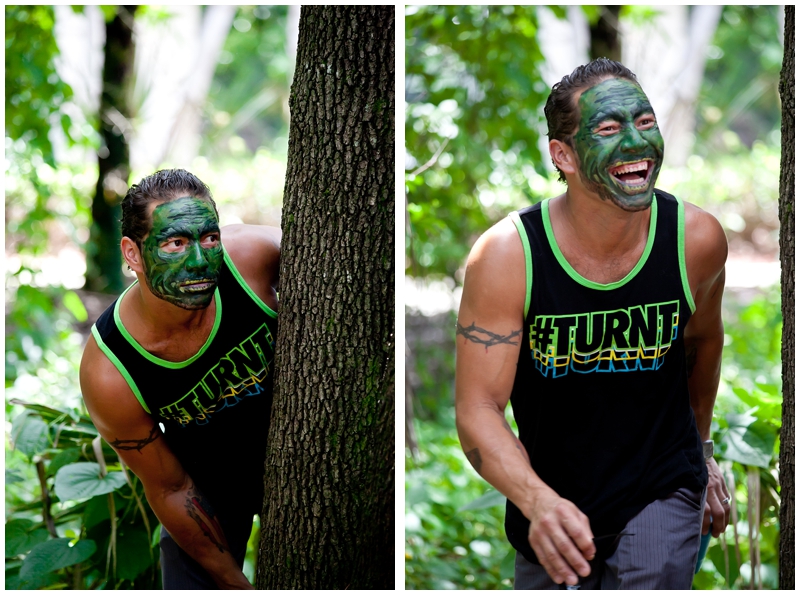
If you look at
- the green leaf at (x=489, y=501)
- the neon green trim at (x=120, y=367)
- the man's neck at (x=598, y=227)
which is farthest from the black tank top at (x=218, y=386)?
the man's neck at (x=598, y=227)

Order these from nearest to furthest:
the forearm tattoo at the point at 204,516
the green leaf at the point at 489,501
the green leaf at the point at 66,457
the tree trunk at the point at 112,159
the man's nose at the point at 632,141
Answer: the man's nose at the point at 632,141, the forearm tattoo at the point at 204,516, the green leaf at the point at 489,501, the green leaf at the point at 66,457, the tree trunk at the point at 112,159

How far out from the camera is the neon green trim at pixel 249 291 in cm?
215

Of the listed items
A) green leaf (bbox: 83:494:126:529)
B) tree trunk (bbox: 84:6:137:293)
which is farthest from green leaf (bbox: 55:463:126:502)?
tree trunk (bbox: 84:6:137:293)

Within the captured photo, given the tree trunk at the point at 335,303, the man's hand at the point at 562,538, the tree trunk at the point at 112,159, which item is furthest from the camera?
the tree trunk at the point at 112,159

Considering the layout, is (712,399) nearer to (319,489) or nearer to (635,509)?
(635,509)

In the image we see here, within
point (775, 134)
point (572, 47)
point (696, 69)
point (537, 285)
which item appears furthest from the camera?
point (775, 134)

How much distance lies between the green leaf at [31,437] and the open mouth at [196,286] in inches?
39.9

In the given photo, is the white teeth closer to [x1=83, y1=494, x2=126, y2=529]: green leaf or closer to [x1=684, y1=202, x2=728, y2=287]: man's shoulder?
[x1=684, y1=202, x2=728, y2=287]: man's shoulder

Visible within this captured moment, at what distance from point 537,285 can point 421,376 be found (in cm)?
360

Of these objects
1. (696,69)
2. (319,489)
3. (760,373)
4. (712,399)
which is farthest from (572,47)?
(319,489)

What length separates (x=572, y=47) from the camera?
7.46 m

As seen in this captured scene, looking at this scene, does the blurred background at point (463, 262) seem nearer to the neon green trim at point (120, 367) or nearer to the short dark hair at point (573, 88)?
the short dark hair at point (573, 88)

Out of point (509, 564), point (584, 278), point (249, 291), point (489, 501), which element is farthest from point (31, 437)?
point (584, 278)

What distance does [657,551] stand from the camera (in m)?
1.86
